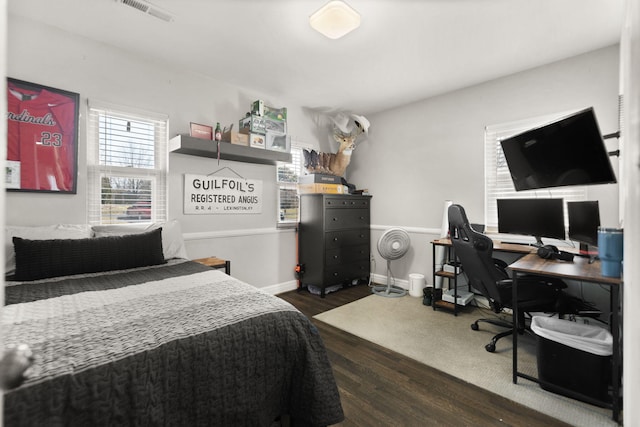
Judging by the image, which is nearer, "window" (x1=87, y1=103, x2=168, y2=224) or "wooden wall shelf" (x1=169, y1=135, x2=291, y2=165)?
"window" (x1=87, y1=103, x2=168, y2=224)

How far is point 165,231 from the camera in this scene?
2695 millimetres

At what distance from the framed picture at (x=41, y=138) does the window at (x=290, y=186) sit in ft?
6.94

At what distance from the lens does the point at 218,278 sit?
1912mm

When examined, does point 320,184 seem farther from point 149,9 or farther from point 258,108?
point 149,9

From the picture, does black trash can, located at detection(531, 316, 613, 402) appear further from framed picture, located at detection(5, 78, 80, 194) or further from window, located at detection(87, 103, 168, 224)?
framed picture, located at detection(5, 78, 80, 194)

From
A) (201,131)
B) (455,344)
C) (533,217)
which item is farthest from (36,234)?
(533,217)

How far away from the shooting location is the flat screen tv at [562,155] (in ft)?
5.85

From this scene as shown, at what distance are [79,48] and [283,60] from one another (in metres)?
1.72

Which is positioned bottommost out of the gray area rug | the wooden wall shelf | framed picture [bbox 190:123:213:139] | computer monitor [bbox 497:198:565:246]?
the gray area rug

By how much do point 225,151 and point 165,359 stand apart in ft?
7.70

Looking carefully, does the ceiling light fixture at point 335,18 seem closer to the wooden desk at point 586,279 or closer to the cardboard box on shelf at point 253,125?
the cardboard box on shelf at point 253,125

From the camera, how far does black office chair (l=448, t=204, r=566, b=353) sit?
7.21 feet

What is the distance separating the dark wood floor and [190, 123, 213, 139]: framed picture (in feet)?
7.69

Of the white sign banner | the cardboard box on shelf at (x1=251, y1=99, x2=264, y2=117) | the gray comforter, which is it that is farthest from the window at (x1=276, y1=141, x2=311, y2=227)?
the gray comforter
